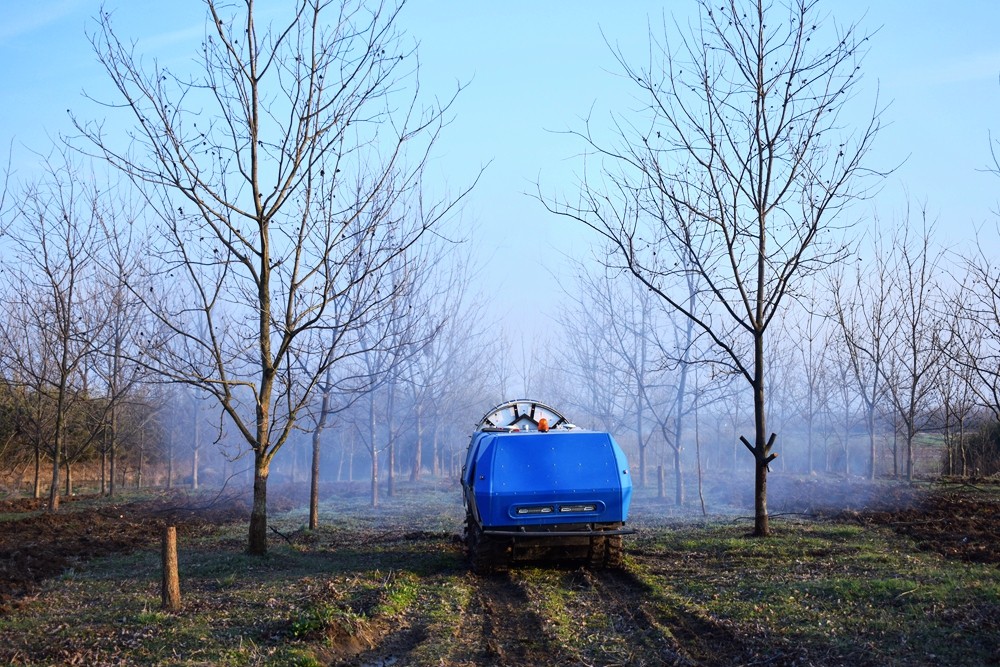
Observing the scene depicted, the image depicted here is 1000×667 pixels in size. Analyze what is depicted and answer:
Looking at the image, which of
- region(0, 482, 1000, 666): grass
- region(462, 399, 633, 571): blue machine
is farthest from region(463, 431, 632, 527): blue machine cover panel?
region(0, 482, 1000, 666): grass

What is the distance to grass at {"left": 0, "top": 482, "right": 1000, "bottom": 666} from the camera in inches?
270

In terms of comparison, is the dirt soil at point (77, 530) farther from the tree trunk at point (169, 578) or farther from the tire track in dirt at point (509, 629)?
the tire track in dirt at point (509, 629)

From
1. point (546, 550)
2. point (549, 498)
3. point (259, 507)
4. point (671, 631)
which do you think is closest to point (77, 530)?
point (259, 507)

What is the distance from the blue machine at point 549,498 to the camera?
1104 centimetres

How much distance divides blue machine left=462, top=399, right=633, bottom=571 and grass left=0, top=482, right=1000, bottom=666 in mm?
398

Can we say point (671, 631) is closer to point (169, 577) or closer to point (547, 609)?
point (547, 609)

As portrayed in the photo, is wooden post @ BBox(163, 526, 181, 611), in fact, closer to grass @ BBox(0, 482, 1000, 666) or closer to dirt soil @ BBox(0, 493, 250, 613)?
grass @ BBox(0, 482, 1000, 666)

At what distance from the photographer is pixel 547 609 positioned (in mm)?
9133

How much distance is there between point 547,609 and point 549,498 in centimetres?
211

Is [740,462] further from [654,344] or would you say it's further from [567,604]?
[567,604]

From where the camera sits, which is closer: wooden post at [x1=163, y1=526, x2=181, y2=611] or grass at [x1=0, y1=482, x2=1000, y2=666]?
grass at [x1=0, y1=482, x2=1000, y2=666]

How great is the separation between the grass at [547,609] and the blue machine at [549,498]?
40cm

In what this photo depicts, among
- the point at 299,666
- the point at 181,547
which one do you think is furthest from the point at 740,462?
the point at 299,666

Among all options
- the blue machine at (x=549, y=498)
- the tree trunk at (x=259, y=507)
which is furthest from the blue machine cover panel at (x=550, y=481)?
the tree trunk at (x=259, y=507)
